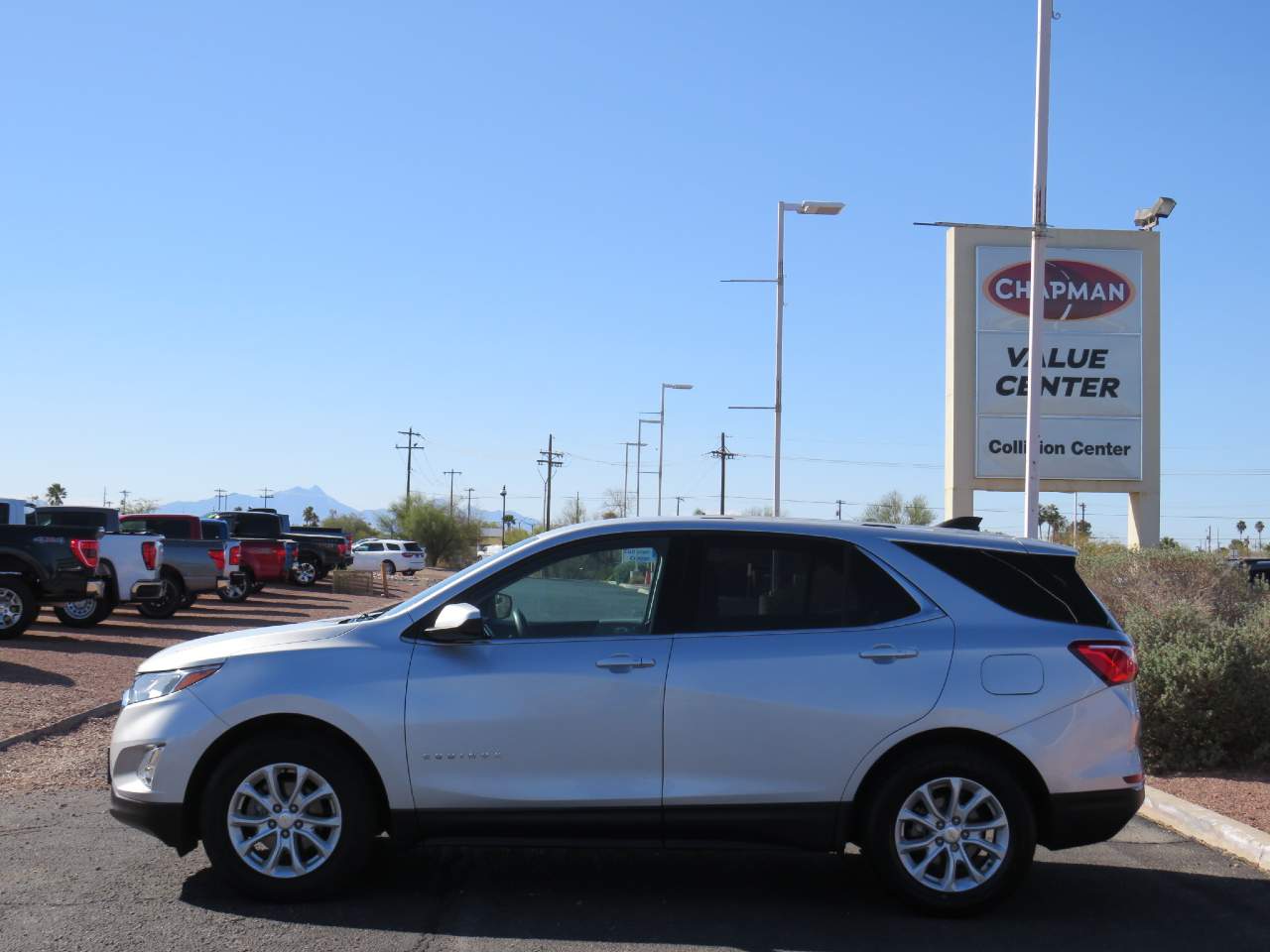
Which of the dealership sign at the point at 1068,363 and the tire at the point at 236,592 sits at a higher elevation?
the dealership sign at the point at 1068,363

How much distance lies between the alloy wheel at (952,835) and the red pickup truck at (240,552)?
20472 mm

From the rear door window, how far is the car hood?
5.65 feet

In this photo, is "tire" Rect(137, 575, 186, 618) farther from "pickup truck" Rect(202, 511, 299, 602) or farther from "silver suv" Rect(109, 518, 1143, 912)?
"silver suv" Rect(109, 518, 1143, 912)

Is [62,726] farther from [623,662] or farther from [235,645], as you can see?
[623,662]

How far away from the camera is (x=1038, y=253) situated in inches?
587

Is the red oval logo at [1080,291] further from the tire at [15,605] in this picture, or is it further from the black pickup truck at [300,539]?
the black pickup truck at [300,539]

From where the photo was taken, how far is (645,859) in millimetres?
7434

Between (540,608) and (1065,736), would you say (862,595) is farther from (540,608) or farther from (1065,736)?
(540,608)

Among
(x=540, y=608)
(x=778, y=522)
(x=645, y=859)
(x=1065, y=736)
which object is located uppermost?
(x=778, y=522)

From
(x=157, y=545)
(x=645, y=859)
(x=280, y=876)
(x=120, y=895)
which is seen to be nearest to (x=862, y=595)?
(x=645, y=859)

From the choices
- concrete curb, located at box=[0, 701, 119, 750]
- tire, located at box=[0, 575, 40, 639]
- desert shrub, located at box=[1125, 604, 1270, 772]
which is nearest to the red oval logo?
desert shrub, located at box=[1125, 604, 1270, 772]

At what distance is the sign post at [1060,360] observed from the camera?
2569cm

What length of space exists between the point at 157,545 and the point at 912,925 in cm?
1734

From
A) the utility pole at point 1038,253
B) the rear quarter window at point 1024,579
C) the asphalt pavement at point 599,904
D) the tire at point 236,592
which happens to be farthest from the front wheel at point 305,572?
the rear quarter window at point 1024,579
